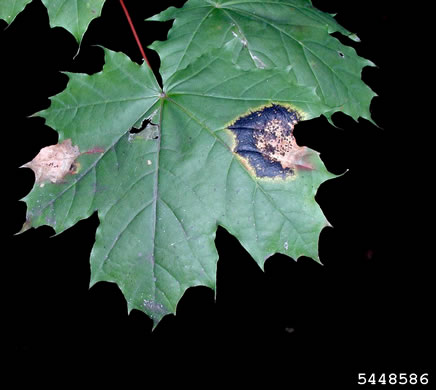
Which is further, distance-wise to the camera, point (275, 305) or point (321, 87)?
point (275, 305)

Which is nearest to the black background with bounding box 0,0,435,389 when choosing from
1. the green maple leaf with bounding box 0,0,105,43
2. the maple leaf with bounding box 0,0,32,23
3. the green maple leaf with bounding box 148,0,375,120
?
the green maple leaf with bounding box 148,0,375,120

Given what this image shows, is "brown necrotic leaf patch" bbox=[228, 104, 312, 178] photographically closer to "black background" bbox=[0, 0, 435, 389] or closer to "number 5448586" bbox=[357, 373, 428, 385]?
"black background" bbox=[0, 0, 435, 389]

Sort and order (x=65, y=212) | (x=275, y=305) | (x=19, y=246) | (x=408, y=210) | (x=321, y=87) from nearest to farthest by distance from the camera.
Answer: (x=65, y=212) → (x=321, y=87) → (x=19, y=246) → (x=275, y=305) → (x=408, y=210)

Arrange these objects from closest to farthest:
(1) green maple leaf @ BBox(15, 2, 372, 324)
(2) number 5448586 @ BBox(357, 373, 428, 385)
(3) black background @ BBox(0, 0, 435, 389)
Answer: (1) green maple leaf @ BBox(15, 2, 372, 324) < (3) black background @ BBox(0, 0, 435, 389) < (2) number 5448586 @ BBox(357, 373, 428, 385)

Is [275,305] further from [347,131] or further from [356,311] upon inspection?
[347,131]

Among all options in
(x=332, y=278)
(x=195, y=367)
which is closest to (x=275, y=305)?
(x=332, y=278)

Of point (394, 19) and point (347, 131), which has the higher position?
point (394, 19)

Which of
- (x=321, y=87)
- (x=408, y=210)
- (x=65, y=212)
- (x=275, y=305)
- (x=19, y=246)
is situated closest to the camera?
(x=65, y=212)
